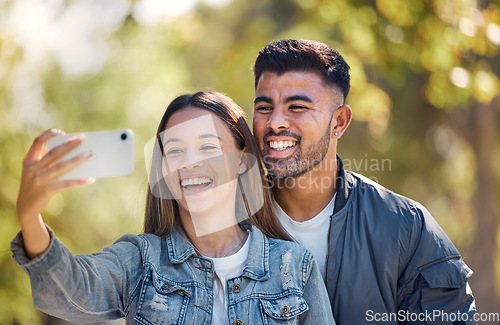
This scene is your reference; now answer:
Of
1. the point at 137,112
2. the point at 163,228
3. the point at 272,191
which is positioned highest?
the point at 137,112

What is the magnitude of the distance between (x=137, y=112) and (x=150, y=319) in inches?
165

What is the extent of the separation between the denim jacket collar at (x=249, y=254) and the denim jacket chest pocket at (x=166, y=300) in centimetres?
Answer: 11

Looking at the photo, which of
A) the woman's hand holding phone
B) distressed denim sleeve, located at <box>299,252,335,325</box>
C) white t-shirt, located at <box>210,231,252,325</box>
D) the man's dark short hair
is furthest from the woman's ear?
the woman's hand holding phone

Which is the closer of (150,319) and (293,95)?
(150,319)

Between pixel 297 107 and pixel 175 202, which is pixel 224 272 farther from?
pixel 297 107

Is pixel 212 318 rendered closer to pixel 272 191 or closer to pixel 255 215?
pixel 255 215

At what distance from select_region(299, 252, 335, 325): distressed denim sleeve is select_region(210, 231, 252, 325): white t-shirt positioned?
274 mm

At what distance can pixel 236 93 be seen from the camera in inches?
309

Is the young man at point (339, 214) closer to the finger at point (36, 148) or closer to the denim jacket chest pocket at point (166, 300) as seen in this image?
the denim jacket chest pocket at point (166, 300)

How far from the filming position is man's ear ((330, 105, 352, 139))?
132 inches

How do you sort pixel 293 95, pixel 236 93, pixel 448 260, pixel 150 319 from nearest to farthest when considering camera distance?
pixel 150 319
pixel 448 260
pixel 293 95
pixel 236 93

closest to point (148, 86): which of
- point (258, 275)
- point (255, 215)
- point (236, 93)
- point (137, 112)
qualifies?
point (137, 112)

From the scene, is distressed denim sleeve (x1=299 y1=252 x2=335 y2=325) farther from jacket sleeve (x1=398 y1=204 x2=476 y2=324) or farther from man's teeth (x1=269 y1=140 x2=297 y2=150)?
man's teeth (x1=269 y1=140 x2=297 y2=150)

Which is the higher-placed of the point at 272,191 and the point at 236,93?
the point at 236,93
